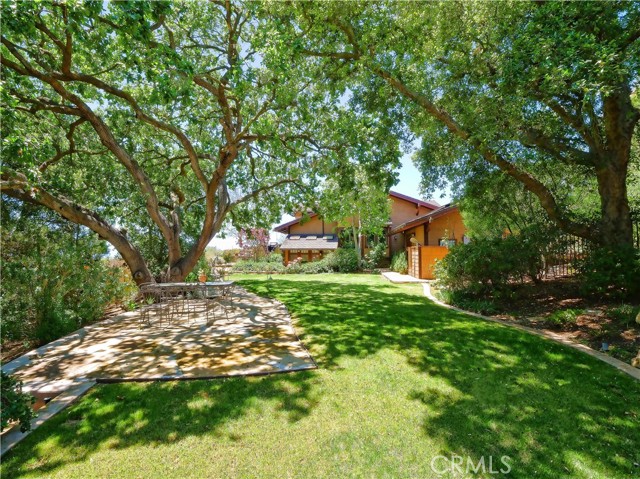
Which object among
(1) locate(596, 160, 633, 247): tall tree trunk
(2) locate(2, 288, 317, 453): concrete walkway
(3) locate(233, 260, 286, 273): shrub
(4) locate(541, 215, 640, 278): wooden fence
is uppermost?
(1) locate(596, 160, 633, 247): tall tree trunk

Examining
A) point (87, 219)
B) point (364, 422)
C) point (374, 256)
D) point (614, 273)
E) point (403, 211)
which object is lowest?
point (364, 422)

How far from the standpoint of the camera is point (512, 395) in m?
3.58

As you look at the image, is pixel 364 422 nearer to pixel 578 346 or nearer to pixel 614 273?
pixel 578 346

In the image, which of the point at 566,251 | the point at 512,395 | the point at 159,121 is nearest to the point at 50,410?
the point at 512,395

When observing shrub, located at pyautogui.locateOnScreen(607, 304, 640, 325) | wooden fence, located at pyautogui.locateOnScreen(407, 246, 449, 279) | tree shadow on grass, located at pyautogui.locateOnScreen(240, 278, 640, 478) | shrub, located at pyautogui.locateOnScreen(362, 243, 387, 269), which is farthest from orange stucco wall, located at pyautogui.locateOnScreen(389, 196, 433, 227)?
shrub, located at pyautogui.locateOnScreen(607, 304, 640, 325)

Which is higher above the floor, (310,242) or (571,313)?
(310,242)

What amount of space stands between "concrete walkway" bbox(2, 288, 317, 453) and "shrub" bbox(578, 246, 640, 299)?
22.9 ft

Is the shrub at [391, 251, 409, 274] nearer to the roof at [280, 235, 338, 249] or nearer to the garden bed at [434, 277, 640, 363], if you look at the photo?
the roof at [280, 235, 338, 249]

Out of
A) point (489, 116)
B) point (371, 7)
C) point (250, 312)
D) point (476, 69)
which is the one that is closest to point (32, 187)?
point (250, 312)

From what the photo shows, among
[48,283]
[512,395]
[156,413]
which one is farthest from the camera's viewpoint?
[48,283]

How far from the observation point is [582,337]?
5.57 metres

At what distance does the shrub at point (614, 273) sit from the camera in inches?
271

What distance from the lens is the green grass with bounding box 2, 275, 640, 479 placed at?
2.54 metres

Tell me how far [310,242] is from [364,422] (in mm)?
23401
